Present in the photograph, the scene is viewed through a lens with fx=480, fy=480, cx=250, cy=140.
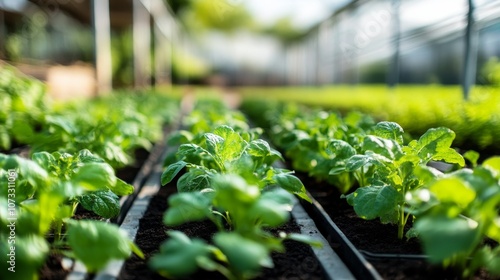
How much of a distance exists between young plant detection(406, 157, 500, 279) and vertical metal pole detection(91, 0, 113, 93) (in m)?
7.05

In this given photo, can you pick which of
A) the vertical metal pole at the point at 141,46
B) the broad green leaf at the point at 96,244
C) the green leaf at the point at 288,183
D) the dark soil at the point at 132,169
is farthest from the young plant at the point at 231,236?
the vertical metal pole at the point at 141,46

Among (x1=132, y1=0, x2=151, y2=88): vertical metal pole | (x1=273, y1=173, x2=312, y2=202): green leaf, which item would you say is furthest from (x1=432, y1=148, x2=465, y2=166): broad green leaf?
(x1=132, y1=0, x2=151, y2=88): vertical metal pole

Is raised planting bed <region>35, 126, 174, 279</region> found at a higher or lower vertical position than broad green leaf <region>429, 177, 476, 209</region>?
lower

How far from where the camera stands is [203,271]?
1727 mm

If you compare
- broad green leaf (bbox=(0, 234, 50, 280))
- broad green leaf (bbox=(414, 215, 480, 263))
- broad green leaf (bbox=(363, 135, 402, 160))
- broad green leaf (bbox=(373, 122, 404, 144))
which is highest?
broad green leaf (bbox=(373, 122, 404, 144))

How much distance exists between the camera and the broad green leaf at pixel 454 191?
54.5 inches

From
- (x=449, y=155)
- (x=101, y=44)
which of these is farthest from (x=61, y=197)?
(x=101, y=44)

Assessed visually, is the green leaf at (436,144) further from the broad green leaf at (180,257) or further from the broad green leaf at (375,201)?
the broad green leaf at (180,257)

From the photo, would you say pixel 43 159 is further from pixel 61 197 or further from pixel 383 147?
pixel 383 147

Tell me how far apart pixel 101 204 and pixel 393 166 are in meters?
1.21

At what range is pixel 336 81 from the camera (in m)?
12.9

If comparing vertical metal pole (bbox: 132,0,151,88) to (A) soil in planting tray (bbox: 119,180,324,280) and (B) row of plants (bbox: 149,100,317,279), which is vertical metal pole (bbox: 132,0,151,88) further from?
(B) row of plants (bbox: 149,100,317,279)

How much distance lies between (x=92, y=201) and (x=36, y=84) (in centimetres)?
276

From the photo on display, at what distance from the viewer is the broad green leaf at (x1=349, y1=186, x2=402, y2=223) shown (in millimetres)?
1878
